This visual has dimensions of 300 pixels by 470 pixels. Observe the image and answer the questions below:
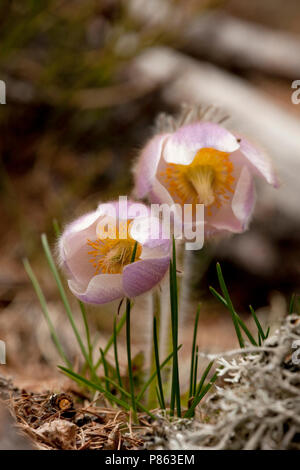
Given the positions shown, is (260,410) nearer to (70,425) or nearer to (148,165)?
(70,425)

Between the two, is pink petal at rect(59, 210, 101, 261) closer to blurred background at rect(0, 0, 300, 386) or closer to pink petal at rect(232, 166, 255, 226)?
pink petal at rect(232, 166, 255, 226)

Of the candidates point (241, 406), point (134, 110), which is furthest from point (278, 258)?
point (241, 406)

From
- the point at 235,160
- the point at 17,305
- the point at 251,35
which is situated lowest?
the point at 17,305

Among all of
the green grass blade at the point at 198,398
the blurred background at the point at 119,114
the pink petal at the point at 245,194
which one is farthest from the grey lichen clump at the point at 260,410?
the blurred background at the point at 119,114

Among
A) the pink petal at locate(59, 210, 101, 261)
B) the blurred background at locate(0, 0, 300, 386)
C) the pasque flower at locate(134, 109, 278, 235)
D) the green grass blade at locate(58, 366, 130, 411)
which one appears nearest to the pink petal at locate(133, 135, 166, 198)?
the pasque flower at locate(134, 109, 278, 235)
